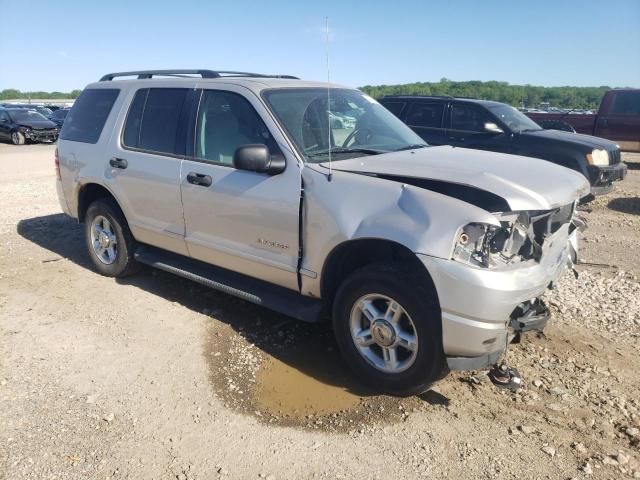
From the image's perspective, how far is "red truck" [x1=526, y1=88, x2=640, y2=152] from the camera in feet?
44.0

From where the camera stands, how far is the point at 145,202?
4938 mm

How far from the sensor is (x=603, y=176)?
339 inches

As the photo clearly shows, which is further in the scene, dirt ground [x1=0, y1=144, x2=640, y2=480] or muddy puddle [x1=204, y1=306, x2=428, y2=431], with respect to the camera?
muddy puddle [x1=204, y1=306, x2=428, y2=431]

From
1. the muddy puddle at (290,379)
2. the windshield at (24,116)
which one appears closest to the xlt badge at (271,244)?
the muddy puddle at (290,379)

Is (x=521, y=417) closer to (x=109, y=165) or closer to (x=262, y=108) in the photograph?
(x=262, y=108)

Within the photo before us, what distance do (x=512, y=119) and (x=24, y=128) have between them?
2104 centimetres

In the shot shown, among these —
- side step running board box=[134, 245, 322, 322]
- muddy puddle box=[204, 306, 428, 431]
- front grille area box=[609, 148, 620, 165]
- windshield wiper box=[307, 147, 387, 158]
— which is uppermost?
windshield wiper box=[307, 147, 387, 158]

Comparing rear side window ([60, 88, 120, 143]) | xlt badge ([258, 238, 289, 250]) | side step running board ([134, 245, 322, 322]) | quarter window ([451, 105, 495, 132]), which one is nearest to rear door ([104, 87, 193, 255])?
side step running board ([134, 245, 322, 322])

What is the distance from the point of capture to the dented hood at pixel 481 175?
3229 millimetres

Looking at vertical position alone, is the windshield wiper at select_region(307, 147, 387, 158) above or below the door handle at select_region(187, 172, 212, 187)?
above

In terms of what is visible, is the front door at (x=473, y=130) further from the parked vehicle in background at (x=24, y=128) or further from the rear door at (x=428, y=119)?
the parked vehicle in background at (x=24, y=128)

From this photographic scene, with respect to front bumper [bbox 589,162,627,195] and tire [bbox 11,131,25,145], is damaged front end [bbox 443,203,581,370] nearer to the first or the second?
front bumper [bbox 589,162,627,195]

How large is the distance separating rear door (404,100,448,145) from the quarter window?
0.67 ft

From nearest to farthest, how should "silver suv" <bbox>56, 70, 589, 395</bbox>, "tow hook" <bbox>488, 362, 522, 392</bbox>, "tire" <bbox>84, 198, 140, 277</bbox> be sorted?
"silver suv" <bbox>56, 70, 589, 395</bbox>
"tow hook" <bbox>488, 362, 522, 392</bbox>
"tire" <bbox>84, 198, 140, 277</bbox>
